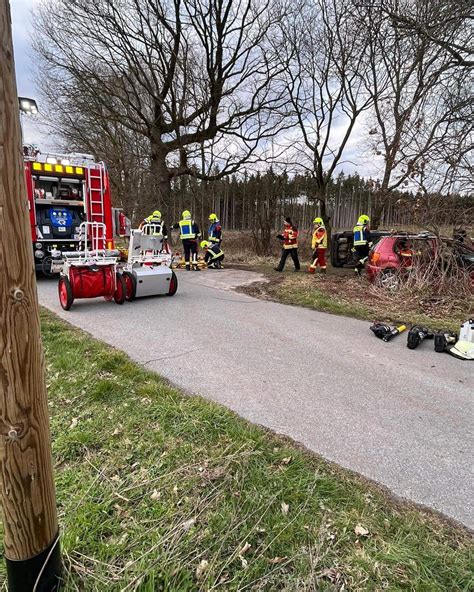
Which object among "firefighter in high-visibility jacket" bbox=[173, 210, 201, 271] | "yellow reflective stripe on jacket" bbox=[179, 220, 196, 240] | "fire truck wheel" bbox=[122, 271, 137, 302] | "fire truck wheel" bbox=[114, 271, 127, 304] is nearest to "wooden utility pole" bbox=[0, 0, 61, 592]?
"fire truck wheel" bbox=[114, 271, 127, 304]

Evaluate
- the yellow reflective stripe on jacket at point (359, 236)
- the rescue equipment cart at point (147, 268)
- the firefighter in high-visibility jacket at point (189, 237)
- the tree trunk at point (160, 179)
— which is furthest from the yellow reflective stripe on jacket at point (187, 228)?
the tree trunk at point (160, 179)

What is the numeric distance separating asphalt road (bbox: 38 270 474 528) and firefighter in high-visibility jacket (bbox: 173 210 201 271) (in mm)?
5088

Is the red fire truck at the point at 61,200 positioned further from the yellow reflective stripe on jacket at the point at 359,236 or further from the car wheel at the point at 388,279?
the yellow reflective stripe on jacket at the point at 359,236

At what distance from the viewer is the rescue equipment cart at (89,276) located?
22.7ft

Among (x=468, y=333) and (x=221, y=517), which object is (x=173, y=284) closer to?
(x=468, y=333)

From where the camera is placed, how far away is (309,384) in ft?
13.5

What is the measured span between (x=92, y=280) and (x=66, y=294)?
0.54 metres

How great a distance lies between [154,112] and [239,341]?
661 inches

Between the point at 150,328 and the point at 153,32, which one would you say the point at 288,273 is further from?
the point at 153,32

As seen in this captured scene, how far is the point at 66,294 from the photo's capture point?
275 inches

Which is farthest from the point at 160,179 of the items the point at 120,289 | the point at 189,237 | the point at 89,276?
the point at 89,276

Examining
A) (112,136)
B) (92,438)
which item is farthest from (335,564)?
(112,136)

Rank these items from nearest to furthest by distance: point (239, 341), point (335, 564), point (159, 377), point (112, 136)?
point (335, 564) → point (159, 377) → point (239, 341) → point (112, 136)

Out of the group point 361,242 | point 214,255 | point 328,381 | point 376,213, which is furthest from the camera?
point 376,213
